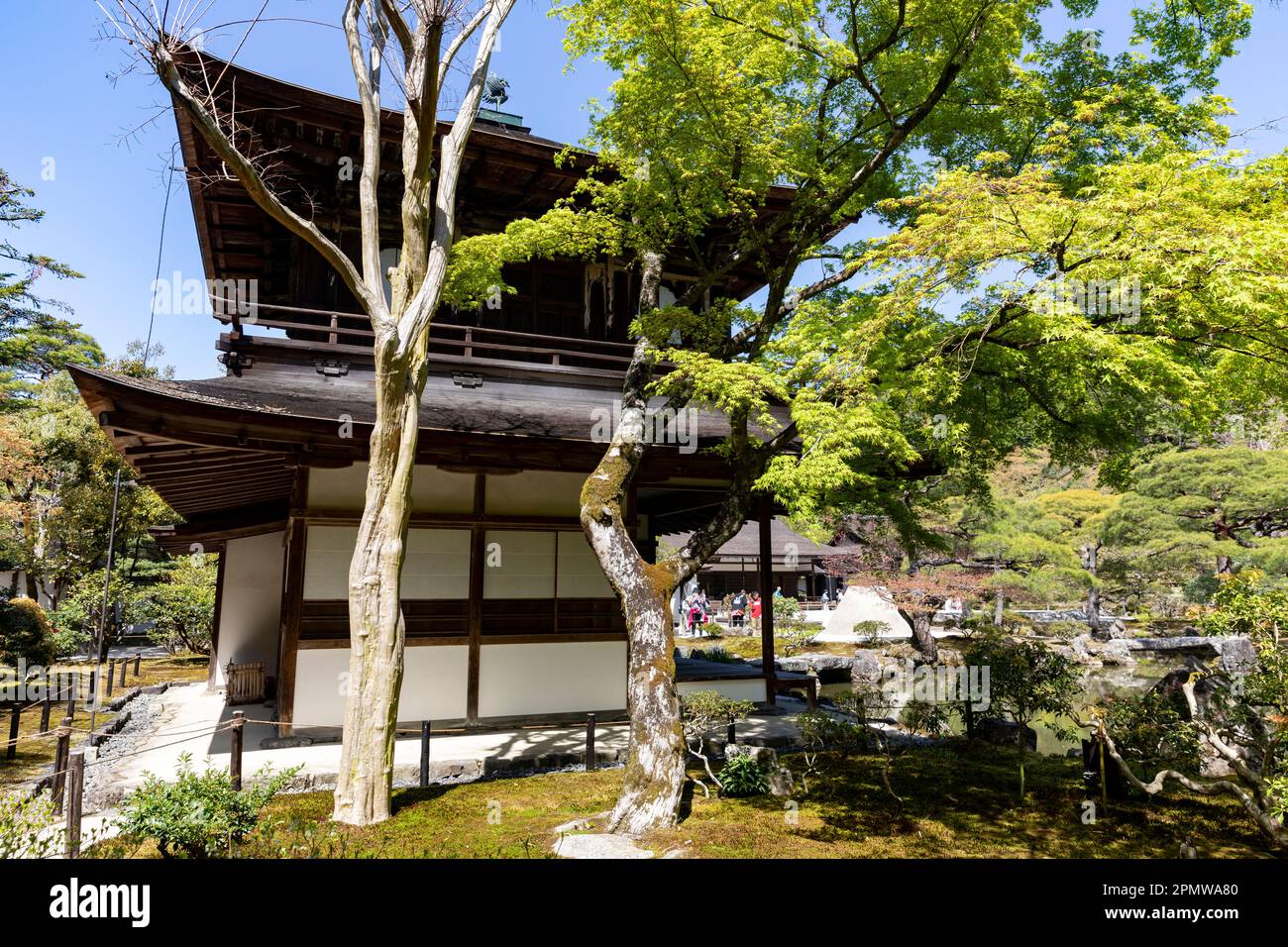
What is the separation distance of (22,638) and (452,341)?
26.5 feet

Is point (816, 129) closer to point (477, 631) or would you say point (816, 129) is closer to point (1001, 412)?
point (1001, 412)

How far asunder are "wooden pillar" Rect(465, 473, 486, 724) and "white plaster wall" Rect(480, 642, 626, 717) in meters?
0.14

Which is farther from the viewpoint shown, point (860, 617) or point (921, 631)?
point (860, 617)

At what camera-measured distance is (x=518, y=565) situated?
10828 mm

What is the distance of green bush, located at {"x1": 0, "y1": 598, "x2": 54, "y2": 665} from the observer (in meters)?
10.2

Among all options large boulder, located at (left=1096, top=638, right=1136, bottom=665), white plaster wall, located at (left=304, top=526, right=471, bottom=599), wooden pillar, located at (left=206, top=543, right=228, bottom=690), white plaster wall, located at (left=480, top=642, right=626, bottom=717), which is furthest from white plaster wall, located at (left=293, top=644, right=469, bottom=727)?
large boulder, located at (left=1096, top=638, right=1136, bottom=665)

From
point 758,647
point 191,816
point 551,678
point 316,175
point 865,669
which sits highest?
point 316,175

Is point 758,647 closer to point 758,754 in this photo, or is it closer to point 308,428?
point 758,754

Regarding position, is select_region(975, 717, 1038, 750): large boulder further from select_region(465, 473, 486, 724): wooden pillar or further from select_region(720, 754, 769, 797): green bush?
select_region(465, 473, 486, 724): wooden pillar

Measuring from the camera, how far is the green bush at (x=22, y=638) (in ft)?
33.4

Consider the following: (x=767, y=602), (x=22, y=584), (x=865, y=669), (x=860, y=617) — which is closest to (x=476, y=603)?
(x=767, y=602)

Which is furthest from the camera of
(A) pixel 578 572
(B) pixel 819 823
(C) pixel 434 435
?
(A) pixel 578 572

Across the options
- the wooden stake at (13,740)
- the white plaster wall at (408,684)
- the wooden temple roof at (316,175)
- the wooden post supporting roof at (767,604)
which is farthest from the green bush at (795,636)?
the wooden stake at (13,740)
